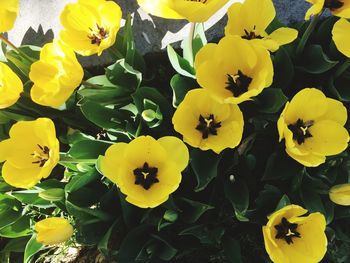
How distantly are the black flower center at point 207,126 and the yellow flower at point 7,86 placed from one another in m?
0.65

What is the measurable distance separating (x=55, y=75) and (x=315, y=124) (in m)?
0.87

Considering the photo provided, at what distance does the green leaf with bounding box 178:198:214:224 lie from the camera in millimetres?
1836

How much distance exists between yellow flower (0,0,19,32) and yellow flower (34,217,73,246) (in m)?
0.68

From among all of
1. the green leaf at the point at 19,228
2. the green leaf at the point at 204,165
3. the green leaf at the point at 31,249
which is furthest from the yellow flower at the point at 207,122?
the green leaf at the point at 19,228

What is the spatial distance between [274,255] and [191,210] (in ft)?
1.34

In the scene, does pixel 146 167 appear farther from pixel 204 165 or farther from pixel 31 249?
pixel 31 249

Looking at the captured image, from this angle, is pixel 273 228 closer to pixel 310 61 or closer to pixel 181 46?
pixel 310 61

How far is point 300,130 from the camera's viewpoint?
1723 mm

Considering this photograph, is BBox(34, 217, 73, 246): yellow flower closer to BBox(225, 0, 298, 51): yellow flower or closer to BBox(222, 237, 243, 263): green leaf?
BBox(222, 237, 243, 263): green leaf

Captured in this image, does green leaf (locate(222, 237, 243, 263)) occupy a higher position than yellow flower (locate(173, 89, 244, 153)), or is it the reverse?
yellow flower (locate(173, 89, 244, 153))

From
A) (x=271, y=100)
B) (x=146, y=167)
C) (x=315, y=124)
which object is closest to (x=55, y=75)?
(x=146, y=167)

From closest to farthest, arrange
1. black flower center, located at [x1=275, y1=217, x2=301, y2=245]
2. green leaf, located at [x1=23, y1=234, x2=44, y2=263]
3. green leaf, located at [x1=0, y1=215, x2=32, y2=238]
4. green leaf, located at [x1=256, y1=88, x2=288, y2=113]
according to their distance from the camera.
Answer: black flower center, located at [x1=275, y1=217, x2=301, y2=245]
green leaf, located at [x1=256, y1=88, x2=288, y2=113]
green leaf, located at [x1=23, y1=234, x2=44, y2=263]
green leaf, located at [x1=0, y1=215, x2=32, y2=238]

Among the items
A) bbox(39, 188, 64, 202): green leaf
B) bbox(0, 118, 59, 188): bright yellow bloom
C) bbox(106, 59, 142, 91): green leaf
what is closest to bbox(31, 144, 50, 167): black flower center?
bbox(0, 118, 59, 188): bright yellow bloom

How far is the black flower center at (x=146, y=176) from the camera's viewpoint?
1.68 metres
